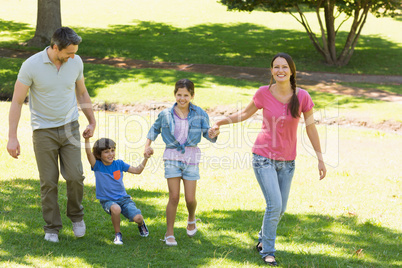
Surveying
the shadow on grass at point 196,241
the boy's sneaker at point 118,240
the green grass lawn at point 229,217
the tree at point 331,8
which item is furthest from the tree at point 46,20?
the boy's sneaker at point 118,240

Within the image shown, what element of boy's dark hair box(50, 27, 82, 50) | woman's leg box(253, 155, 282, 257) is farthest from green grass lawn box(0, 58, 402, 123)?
boy's dark hair box(50, 27, 82, 50)

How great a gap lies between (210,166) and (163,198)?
2.16m

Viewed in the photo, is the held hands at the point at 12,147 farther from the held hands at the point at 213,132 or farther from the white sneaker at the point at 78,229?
the held hands at the point at 213,132

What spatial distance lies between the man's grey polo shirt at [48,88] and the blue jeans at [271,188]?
6.42 ft

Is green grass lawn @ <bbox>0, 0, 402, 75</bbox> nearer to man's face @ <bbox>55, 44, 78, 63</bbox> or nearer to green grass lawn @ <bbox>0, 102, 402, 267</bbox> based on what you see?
green grass lawn @ <bbox>0, 102, 402, 267</bbox>

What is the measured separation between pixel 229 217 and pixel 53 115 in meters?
2.62

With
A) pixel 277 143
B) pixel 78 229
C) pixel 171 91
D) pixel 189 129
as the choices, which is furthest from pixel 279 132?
pixel 171 91

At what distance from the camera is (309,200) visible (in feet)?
23.8

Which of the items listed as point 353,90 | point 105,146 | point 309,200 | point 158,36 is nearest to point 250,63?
point 353,90

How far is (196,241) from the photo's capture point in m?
5.35

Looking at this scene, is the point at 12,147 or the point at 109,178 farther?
the point at 109,178

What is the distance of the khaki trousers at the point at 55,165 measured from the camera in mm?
4875

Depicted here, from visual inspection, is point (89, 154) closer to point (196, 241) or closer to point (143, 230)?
point (143, 230)

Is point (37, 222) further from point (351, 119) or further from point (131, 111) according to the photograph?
point (351, 119)
